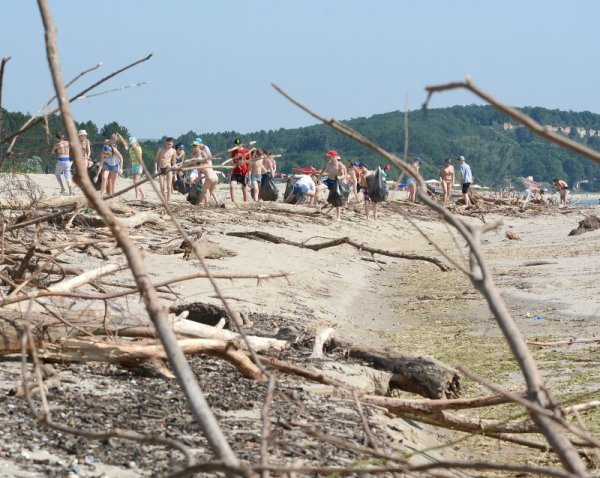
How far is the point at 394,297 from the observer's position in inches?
501

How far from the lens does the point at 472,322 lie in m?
10.1

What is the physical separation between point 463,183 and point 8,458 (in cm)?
2621

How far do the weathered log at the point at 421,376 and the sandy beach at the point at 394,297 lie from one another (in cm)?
35

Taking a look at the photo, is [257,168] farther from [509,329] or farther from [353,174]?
[509,329]

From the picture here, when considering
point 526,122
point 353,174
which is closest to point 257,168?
point 353,174

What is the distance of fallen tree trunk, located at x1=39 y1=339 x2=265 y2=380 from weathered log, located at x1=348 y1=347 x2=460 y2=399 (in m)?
1.33

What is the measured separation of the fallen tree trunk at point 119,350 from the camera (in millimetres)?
4793

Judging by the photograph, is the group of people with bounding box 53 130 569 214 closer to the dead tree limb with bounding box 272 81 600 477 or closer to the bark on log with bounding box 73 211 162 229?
the bark on log with bounding box 73 211 162 229

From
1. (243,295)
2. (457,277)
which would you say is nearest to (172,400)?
(243,295)

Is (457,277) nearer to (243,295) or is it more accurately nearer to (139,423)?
(243,295)

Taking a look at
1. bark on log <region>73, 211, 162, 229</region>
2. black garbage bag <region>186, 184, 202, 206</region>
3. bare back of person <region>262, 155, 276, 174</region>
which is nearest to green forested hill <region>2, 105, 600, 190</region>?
bare back of person <region>262, 155, 276, 174</region>

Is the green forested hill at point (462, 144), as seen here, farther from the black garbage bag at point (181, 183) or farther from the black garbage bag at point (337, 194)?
the black garbage bag at point (337, 194)

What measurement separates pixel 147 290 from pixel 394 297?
10415 millimetres

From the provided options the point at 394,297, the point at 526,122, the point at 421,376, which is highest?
the point at 526,122
